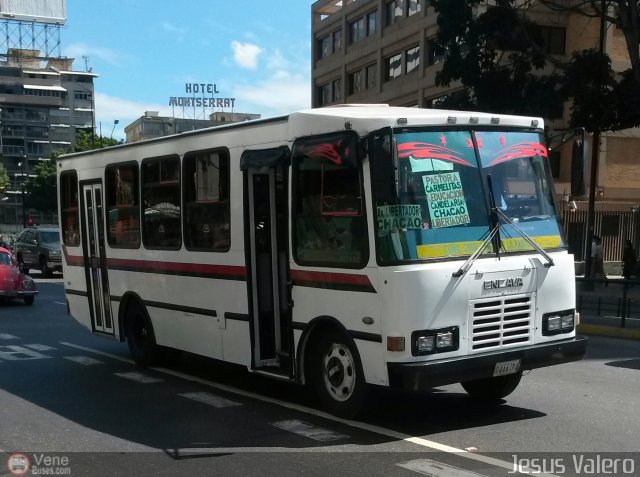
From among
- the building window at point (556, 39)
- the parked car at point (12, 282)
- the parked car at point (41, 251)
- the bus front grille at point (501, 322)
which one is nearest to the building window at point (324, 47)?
the building window at point (556, 39)

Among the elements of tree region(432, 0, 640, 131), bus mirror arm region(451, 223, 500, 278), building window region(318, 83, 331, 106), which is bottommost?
bus mirror arm region(451, 223, 500, 278)

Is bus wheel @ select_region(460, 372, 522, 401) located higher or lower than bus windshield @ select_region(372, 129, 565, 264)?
lower

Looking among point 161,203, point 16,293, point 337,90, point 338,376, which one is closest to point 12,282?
point 16,293

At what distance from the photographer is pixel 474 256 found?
21.9 ft

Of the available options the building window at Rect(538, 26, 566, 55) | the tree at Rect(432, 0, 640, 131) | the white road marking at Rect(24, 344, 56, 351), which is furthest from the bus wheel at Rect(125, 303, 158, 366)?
the building window at Rect(538, 26, 566, 55)

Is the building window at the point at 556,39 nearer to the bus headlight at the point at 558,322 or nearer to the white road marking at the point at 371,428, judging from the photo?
the white road marking at the point at 371,428

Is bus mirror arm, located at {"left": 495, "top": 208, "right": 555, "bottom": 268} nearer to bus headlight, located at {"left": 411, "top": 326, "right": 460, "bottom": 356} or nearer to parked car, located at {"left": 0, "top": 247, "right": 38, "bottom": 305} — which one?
bus headlight, located at {"left": 411, "top": 326, "right": 460, "bottom": 356}

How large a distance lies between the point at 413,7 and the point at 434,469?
140 ft

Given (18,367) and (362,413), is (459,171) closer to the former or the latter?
(362,413)

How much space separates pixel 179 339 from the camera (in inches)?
377

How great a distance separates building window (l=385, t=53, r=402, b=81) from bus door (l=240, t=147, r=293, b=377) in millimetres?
40194

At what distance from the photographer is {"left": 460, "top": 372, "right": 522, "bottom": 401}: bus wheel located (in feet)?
25.8

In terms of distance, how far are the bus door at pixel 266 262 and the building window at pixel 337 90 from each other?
48.0m

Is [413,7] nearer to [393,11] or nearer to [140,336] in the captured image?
[393,11]
